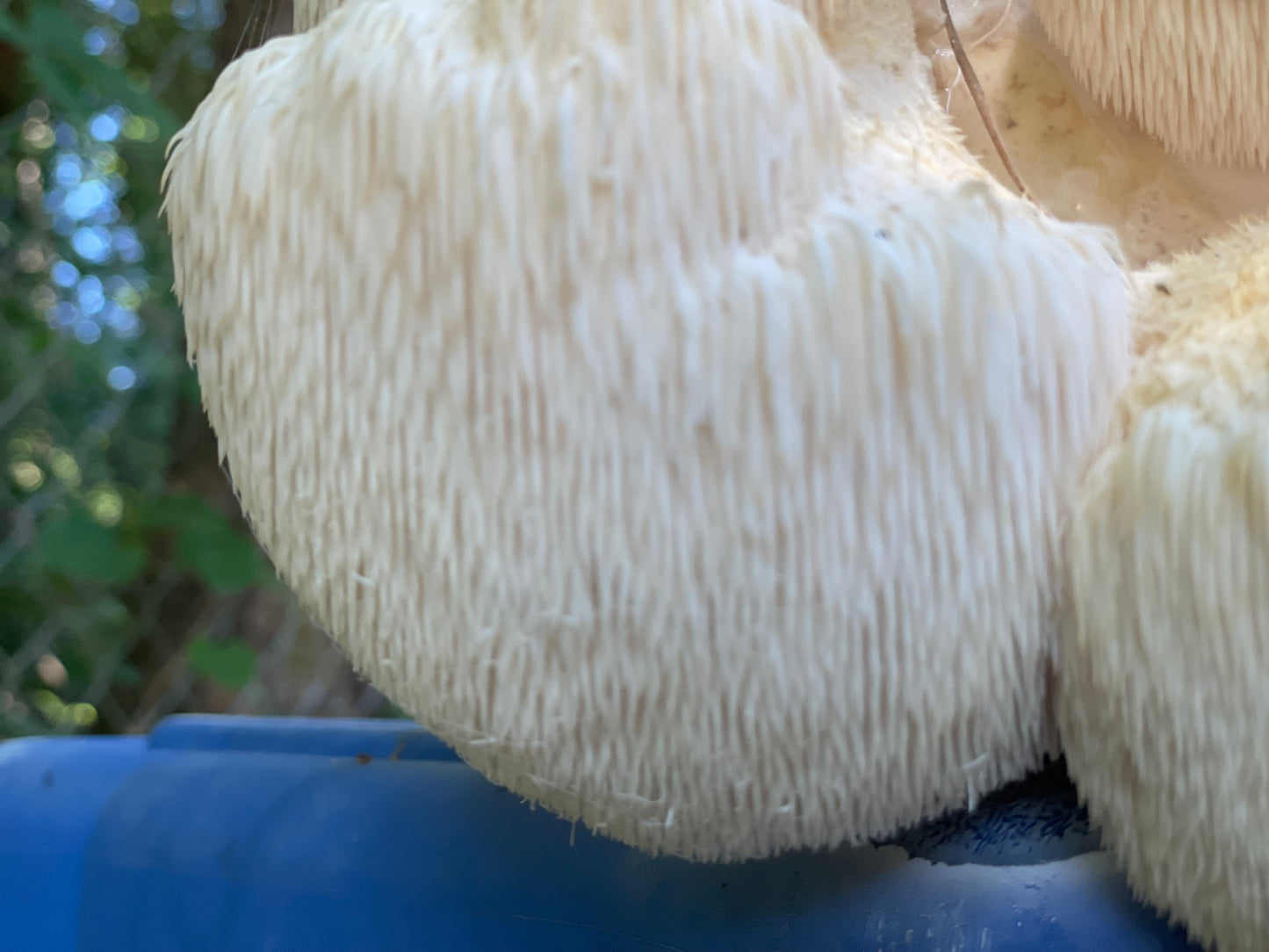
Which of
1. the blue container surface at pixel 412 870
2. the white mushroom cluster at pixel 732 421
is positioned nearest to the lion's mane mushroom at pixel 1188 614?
the white mushroom cluster at pixel 732 421

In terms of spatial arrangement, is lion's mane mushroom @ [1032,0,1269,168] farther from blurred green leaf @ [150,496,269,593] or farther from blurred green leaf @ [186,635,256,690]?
blurred green leaf @ [186,635,256,690]

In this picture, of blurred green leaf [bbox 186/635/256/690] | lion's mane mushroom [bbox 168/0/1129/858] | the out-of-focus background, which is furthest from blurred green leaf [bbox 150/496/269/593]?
lion's mane mushroom [bbox 168/0/1129/858]

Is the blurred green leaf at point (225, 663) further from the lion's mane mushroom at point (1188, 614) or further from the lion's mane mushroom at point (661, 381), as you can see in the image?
the lion's mane mushroom at point (1188, 614)

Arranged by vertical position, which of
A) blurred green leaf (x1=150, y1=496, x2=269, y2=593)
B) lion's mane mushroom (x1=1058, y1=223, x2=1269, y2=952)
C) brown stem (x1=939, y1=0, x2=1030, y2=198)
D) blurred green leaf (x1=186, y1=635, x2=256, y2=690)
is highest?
brown stem (x1=939, y1=0, x2=1030, y2=198)

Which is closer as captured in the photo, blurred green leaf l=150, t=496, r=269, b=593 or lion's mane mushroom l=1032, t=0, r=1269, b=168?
lion's mane mushroom l=1032, t=0, r=1269, b=168

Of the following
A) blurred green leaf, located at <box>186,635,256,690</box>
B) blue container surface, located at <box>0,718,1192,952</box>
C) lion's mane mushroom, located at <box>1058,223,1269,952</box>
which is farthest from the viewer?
blurred green leaf, located at <box>186,635,256,690</box>

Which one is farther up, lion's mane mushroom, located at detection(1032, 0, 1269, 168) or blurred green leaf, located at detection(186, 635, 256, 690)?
lion's mane mushroom, located at detection(1032, 0, 1269, 168)

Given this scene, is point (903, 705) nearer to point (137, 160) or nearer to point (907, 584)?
point (907, 584)

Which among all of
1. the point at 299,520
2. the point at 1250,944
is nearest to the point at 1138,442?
the point at 1250,944
